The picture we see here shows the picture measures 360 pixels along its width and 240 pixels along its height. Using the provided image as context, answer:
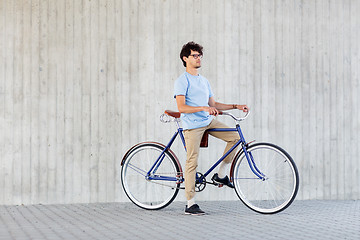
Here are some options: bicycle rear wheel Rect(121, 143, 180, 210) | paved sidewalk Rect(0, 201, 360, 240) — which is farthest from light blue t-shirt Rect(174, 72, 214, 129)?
paved sidewalk Rect(0, 201, 360, 240)

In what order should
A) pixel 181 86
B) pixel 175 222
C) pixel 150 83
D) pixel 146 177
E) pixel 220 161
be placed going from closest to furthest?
pixel 175 222, pixel 181 86, pixel 220 161, pixel 146 177, pixel 150 83

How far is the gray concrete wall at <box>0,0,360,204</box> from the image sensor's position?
6.38 metres

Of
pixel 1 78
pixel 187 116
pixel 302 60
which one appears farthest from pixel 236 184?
pixel 1 78

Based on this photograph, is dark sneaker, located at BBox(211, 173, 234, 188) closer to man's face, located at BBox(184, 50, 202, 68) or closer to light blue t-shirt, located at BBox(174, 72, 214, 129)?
light blue t-shirt, located at BBox(174, 72, 214, 129)

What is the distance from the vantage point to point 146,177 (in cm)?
595

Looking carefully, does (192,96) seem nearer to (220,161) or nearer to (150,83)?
(220,161)

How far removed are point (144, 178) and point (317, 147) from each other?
2.06 metres

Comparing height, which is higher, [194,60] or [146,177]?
[194,60]

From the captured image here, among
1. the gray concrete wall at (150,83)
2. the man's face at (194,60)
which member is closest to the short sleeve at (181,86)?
the man's face at (194,60)

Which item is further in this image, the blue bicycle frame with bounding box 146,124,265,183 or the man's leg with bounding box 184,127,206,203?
the man's leg with bounding box 184,127,206,203

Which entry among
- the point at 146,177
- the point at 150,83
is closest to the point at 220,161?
the point at 146,177

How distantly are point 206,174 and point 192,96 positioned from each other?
2.49 feet

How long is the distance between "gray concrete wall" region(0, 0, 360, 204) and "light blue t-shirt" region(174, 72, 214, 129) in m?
1.00

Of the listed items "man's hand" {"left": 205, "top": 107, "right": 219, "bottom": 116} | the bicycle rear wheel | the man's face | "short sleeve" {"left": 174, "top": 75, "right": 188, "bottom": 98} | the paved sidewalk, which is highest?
the man's face
